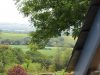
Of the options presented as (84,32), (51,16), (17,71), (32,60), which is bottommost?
(32,60)

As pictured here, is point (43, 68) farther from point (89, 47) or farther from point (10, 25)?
point (89, 47)

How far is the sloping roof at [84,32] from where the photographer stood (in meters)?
0.67

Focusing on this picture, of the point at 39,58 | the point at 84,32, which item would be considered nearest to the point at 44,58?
the point at 39,58

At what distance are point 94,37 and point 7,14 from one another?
1480 centimetres

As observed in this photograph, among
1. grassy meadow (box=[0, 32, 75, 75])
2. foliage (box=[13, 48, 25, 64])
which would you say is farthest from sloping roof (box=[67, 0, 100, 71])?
foliage (box=[13, 48, 25, 64])

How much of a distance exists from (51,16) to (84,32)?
5192 mm

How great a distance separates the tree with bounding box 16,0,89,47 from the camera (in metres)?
5.31

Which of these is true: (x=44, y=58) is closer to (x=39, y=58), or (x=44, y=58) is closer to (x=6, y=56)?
(x=39, y=58)

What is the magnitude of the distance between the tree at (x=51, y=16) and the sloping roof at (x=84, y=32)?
14.7 feet

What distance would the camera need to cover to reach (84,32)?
688mm

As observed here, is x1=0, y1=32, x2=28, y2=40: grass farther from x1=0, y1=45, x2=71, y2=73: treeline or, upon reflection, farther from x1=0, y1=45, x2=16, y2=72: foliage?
x1=0, y1=45, x2=16, y2=72: foliage

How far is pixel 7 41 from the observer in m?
11.3

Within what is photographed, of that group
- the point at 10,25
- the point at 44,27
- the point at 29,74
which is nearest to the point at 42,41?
the point at 44,27

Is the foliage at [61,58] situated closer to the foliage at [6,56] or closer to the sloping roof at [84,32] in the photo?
the foliage at [6,56]
